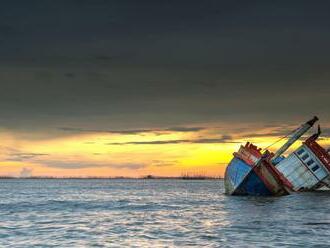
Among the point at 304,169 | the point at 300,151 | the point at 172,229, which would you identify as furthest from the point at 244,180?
the point at 172,229

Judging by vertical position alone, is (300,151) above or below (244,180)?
above

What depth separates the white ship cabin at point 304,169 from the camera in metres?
64.9

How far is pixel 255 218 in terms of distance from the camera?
37062mm

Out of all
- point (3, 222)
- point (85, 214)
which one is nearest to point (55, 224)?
point (3, 222)

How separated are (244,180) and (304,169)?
13.6 meters

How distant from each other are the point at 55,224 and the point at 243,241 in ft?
43.4

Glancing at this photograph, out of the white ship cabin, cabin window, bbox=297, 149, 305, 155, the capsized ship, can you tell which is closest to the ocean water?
the capsized ship

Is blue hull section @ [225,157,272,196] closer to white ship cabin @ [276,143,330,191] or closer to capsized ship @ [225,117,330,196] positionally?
capsized ship @ [225,117,330,196]

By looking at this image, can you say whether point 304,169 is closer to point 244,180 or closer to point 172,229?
point 244,180

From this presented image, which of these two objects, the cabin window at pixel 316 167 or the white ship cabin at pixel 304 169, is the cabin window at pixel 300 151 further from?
the cabin window at pixel 316 167

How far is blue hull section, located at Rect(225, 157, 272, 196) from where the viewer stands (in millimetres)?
54906

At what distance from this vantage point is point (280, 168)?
69.1 meters

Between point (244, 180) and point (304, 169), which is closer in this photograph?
point (244, 180)

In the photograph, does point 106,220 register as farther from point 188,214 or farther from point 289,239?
point 289,239
